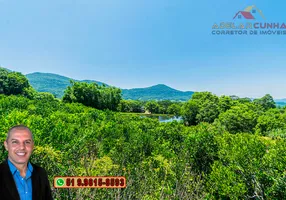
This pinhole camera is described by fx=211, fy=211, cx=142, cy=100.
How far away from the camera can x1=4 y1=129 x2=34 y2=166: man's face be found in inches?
81.4

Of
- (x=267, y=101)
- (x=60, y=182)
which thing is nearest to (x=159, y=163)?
(x=60, y=182)

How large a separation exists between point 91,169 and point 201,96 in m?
57.3

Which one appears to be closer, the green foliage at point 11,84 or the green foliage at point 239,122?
the green foliage at point 239,122

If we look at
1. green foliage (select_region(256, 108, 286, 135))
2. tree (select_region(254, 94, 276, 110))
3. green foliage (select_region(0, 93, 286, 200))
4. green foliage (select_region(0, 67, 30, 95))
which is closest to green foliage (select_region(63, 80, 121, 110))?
green foliage (select_region(0, 67, 30, 95))

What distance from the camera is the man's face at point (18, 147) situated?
6.79 ft

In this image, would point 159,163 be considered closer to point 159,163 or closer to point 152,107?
point 159,163

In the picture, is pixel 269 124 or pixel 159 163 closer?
pixel 159 163

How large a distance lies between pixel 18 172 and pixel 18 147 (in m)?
0.28

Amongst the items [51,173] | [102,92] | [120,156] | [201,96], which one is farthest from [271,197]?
[201,96]

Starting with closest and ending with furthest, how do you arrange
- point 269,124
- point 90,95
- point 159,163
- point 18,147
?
point 18,147, point 159,163, point 269,124, point 90,95

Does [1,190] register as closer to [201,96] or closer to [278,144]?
[278,144]

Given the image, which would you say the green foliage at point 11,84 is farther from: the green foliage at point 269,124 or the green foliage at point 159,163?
the green foliage at point 269,124

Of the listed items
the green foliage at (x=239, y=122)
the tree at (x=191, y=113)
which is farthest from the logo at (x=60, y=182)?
the tree at (x=191, y=113)

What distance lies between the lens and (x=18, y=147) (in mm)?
2062
